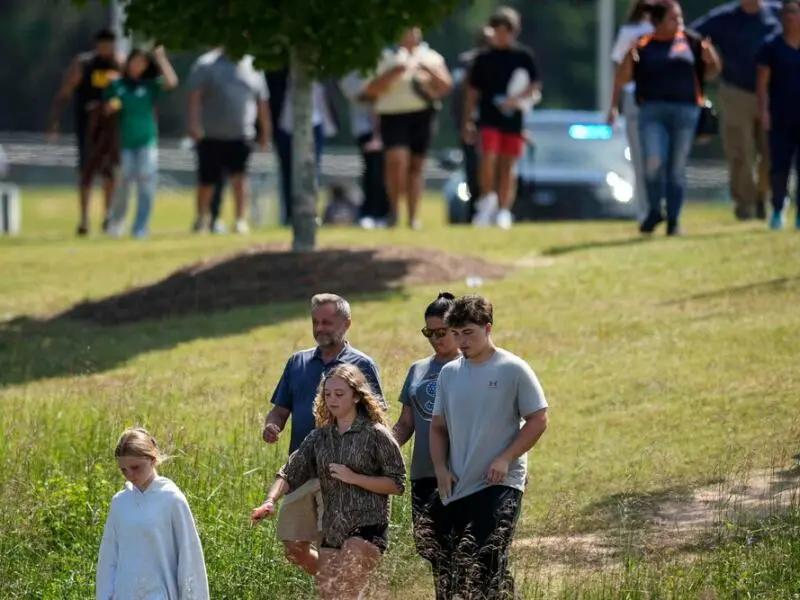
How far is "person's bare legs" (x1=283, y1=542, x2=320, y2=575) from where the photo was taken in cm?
1023

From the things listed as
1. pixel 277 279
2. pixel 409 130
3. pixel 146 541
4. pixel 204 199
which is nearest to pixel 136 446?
pixel 146 541

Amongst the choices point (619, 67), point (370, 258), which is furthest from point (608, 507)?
point (619, 67)

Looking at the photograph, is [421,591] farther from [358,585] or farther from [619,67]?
[619,67]

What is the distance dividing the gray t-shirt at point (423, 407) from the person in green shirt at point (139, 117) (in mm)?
13564

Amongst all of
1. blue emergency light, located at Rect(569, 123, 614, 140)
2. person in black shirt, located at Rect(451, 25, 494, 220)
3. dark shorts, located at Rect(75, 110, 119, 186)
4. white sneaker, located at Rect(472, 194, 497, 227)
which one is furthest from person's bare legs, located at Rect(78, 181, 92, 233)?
blue emergency light, located at Rect(569, 123, 614, 140)

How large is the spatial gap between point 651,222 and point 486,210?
346 cm

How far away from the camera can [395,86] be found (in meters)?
22.8

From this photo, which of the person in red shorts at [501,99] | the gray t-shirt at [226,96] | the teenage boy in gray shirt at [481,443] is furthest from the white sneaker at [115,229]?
the teenage boy in gray shirt at [481,443]

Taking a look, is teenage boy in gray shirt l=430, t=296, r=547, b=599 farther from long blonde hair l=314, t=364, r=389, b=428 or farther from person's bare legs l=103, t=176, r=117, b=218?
person's bare legs l=103, t=176, r=117, b=218

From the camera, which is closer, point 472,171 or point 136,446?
point 136,446

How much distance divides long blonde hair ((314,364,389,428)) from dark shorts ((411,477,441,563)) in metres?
0.41

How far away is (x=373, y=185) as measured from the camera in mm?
25047

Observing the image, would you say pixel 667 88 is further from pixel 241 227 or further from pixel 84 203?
pixel 84 203

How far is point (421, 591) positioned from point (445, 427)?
134 centimetres
